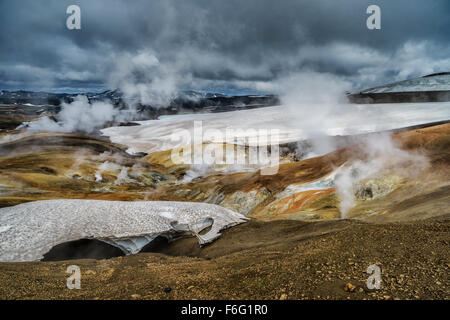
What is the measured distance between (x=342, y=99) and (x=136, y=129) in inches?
5320

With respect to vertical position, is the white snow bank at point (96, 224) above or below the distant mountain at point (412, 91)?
below

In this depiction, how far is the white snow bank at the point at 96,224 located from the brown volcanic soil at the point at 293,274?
5.75 m

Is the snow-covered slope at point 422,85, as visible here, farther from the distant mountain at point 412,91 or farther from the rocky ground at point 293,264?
the rocky ground at point 293,264

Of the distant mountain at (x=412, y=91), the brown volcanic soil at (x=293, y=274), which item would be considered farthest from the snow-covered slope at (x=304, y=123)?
the brown volcanic soil at (x=293, y=274)

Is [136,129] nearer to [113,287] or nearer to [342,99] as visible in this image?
[342,99]

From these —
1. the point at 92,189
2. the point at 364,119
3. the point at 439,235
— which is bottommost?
the point at 439,235

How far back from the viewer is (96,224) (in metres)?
19.3

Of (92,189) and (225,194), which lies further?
(92,189)

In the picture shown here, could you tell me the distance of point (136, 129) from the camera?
190750mm

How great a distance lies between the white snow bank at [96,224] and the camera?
17.1 m

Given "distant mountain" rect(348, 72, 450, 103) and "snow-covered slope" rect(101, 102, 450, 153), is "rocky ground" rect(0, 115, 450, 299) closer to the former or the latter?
"snow-covered slope" rect(101, 102, 450, 153)
